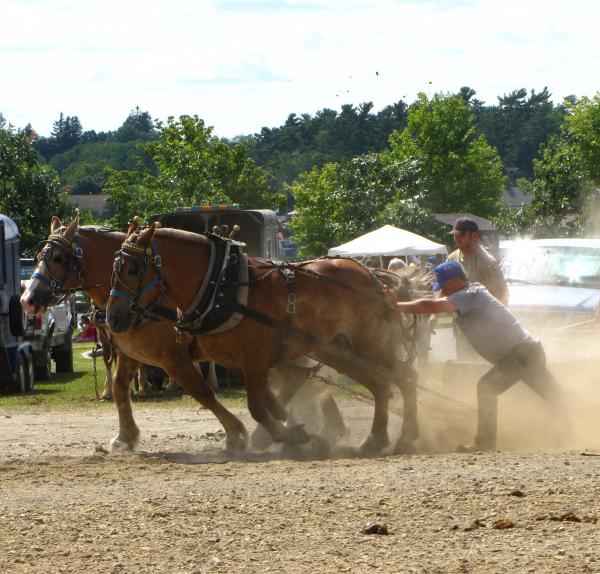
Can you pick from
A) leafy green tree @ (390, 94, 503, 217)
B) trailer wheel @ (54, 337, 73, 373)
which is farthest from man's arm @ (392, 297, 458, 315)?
leafy green tree @ (390, 94, 503, 217)

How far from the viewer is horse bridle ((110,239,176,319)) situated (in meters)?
11.0

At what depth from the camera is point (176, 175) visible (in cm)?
6056

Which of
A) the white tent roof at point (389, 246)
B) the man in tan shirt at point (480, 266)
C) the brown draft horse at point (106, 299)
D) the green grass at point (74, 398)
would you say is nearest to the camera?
the brown draft horse at point (106, 299)

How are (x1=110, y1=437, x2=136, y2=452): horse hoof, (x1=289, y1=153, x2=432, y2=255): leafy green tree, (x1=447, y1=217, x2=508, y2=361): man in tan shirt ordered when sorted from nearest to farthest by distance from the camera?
(x1=110, y1=437, x2=136, y2=452): horse hoof
(x1=447, y1=217, x2=508, y2=361): man in tan shirt
(x1=289, y1=153, x2=432, y2=255): leafy green tree

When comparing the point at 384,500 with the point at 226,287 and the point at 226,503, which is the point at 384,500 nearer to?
the point at 226,503

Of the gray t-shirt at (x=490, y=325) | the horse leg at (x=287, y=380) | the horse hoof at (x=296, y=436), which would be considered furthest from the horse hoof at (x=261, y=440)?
the gray t-shirt at (x=490, y=325)

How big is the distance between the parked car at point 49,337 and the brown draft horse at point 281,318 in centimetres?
972

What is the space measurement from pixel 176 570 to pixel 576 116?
5803 centimetres

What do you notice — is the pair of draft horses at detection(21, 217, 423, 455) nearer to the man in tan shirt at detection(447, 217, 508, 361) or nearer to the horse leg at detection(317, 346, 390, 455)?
the horse leg at detection(317, 346, 390, 455)

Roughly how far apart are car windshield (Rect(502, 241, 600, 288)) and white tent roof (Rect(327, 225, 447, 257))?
39.2 ft

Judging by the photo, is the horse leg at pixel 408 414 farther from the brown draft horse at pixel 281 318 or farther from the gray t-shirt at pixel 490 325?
the gray t-shirt at pixel 490 325

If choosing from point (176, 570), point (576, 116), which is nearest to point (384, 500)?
point (176, 570)

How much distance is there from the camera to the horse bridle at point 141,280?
11047 millimetres

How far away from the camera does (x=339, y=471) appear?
31.9 ft
